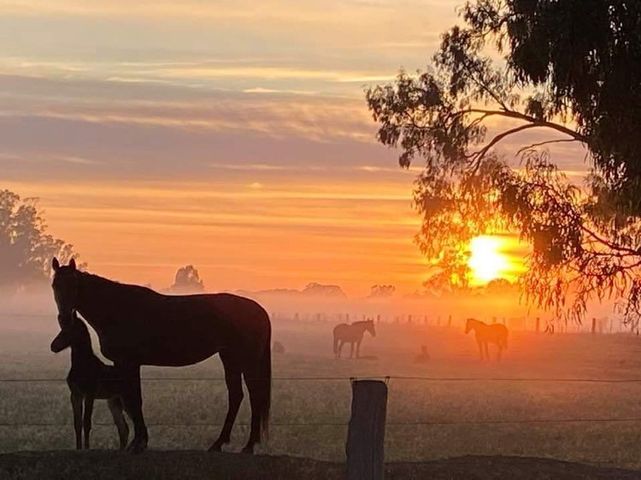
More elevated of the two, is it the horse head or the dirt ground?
the horse head

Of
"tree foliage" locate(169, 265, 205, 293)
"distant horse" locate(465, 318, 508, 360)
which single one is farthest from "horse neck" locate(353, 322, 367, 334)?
"tree foliage" locate(169, 265, 205, 293)

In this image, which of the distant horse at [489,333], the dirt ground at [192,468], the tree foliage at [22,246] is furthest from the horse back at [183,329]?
the tree foliage at [22,246]

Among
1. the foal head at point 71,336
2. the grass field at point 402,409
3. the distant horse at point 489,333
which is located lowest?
the grass field at point 402,409

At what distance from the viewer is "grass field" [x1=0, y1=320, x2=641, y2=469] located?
16375mm

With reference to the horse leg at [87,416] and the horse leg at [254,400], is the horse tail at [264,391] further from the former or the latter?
the horse leg at [87,416]

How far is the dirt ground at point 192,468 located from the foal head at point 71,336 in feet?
3.26

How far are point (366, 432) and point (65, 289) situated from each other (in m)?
3.77

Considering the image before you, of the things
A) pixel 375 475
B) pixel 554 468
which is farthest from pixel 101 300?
pixel 554 468

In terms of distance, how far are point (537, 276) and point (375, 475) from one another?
11.4 meters

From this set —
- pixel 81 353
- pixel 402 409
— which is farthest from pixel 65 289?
pixel 402 409

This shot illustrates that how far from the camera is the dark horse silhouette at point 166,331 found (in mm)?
10531

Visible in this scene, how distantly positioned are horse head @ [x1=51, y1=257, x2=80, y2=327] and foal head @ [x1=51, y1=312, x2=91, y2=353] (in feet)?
0.20

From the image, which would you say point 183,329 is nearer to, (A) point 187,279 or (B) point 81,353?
(B) point 81,353

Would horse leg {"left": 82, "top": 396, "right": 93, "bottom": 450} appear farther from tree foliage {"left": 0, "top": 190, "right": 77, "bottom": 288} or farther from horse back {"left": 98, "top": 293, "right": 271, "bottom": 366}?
tree foliage {"left": 0, "top": 190, "right": 77, "bottom": 288}
